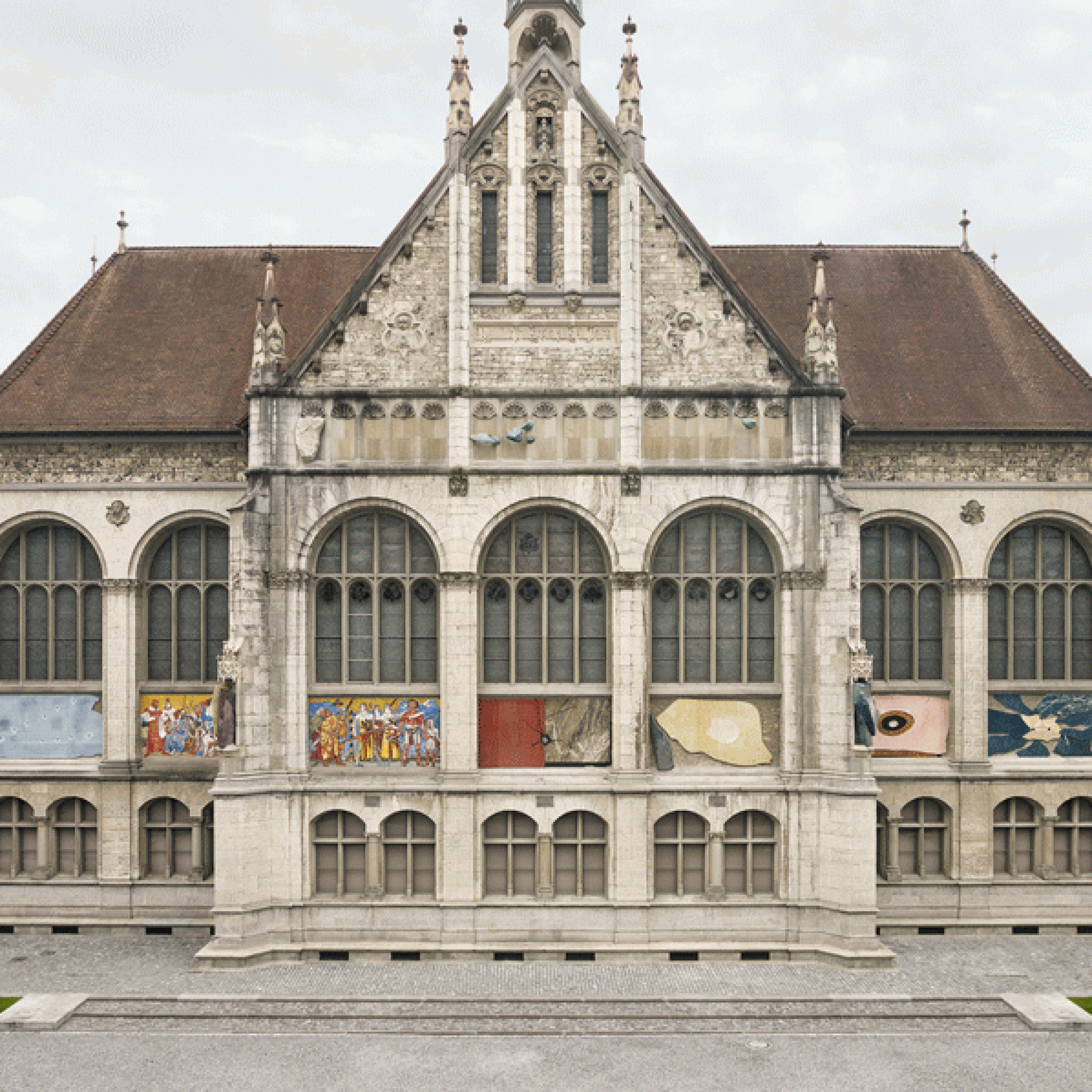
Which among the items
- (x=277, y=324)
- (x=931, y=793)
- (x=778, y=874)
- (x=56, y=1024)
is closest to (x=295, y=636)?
(x=277, y=324)

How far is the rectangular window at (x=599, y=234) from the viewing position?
979 inches

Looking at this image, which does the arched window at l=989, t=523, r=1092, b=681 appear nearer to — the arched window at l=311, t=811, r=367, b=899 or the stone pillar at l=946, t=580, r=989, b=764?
the stone pillar at l=946, t=580, r=989, b=764

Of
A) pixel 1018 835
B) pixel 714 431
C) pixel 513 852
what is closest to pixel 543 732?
pixel 513 852

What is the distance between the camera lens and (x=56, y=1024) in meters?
19.7

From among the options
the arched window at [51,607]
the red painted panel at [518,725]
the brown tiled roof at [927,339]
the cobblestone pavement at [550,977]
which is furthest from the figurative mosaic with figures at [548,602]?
the arched window at [51,607]

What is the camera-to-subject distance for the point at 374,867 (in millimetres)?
24312

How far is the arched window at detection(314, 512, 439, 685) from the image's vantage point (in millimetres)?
24672

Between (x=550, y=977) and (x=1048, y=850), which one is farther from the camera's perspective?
(x=1048, y=850)

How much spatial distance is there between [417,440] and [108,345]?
408 inches

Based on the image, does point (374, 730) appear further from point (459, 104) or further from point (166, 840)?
point (459, 104)

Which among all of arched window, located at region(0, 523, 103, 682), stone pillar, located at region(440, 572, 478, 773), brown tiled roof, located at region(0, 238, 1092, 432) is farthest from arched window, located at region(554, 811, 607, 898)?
arched window, located at region(0, 523, 103, 682)

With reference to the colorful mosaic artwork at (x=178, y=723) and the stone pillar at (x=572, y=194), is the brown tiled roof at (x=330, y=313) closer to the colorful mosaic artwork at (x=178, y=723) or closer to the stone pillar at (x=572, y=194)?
the stone pillar at (x=572, y=194)

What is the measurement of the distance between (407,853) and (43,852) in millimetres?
9831

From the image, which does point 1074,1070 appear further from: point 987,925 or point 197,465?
point 197,465
